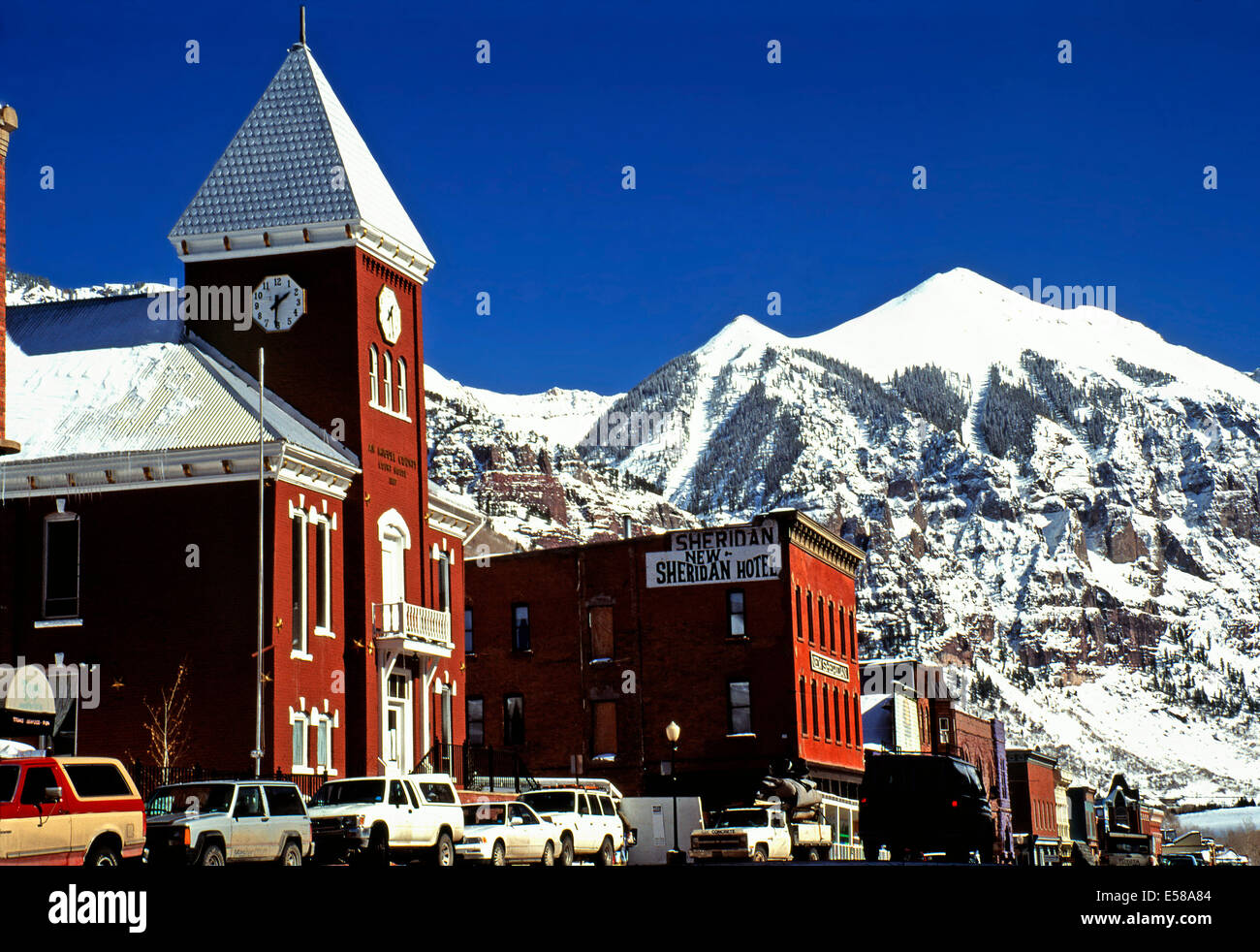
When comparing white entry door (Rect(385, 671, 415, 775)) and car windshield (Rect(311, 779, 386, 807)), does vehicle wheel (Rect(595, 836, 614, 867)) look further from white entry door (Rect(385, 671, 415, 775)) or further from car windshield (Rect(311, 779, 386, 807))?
white entry door (Rect(385, 671, 415, 775))

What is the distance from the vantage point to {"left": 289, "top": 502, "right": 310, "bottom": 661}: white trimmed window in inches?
1729

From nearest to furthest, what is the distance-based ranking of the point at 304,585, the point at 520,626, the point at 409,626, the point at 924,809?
1. the point at 924,809
2. the point at 304,585
3. the point at 409,626
4. the point at 520,626

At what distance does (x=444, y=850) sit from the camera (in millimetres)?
33344

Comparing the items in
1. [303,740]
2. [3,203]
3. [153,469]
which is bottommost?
[303,740]

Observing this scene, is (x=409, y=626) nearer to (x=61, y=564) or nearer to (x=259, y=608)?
(x=259, y=608)

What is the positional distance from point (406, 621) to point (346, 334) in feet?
27.9

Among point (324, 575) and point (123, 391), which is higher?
point (123, 391)

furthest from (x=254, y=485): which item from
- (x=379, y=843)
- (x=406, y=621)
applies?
(x=379, y=843)

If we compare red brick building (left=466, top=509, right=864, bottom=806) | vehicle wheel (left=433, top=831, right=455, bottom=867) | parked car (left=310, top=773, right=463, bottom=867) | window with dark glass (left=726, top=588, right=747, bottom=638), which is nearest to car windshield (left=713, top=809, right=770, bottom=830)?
parked car (left=310, top=773, right=463, bottom=867)
